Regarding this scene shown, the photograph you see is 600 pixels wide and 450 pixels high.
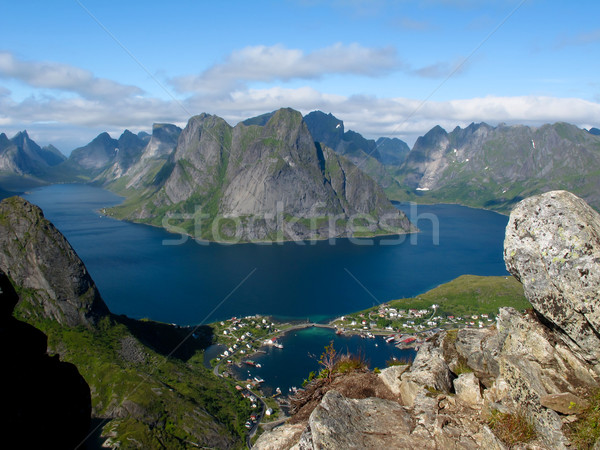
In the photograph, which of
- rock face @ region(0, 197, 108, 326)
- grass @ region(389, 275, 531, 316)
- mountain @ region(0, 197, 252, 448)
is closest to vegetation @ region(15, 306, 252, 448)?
mountain @ region(0, 197, 252, 448)

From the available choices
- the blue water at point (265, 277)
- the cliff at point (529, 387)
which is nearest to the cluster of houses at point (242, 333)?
the blue water at point (265, 277)

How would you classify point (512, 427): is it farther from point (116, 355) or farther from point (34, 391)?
point (116, 355)

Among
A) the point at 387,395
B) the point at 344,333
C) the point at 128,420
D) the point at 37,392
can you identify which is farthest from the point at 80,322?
the point at 387,395

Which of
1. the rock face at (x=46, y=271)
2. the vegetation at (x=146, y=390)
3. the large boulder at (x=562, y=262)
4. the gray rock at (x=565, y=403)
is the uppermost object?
the large boulder at (x=562, y=262)

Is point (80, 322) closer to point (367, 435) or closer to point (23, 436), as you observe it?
point (23, 436)

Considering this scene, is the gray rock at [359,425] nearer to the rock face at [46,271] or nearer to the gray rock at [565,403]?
the gray rock at [565,403]

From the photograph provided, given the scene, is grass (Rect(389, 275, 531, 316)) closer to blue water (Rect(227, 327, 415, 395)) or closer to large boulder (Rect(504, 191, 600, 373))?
blue water (Rect(227, 327, 415, 395))
